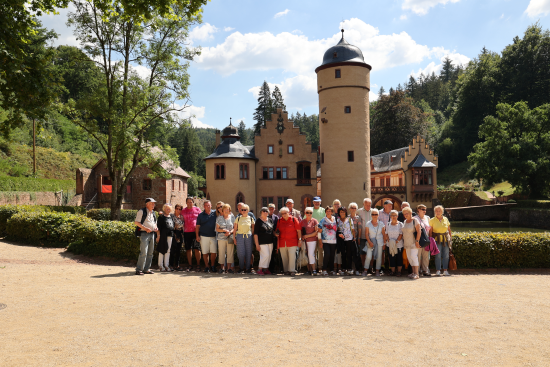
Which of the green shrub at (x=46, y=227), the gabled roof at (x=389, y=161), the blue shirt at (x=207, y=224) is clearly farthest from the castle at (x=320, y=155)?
the blue shirt at (x=207, y=224)

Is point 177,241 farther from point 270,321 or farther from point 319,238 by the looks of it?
point 270,321

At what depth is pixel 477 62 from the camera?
70.1m

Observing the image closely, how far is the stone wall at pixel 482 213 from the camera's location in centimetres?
4025

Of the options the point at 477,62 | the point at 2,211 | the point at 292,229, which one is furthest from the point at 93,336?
the point at 477,62

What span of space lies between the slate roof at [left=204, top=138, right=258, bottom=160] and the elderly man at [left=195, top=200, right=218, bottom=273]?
2108cm

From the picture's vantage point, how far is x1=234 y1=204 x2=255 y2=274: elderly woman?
987 centimetres

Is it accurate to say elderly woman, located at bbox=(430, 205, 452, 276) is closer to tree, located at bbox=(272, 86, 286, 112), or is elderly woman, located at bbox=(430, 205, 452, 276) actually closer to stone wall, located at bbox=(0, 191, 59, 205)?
stone wall, located at bbox=(0, 191, 59, 205)

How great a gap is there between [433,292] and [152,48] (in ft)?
63.5

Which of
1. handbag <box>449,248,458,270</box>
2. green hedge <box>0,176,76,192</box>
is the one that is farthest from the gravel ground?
green hedge <box>0,176,76,192</box>

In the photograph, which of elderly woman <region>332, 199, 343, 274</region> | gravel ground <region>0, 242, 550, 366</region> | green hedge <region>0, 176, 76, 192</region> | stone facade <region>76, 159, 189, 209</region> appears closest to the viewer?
gravel ground <region>0, 242, 550, 366</region>

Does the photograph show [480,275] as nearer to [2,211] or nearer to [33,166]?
[2,211]

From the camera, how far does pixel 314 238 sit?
9.75m

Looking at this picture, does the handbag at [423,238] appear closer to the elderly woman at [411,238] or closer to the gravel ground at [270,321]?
the elderly woman at [411,238]

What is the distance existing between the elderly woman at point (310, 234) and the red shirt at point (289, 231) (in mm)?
189
